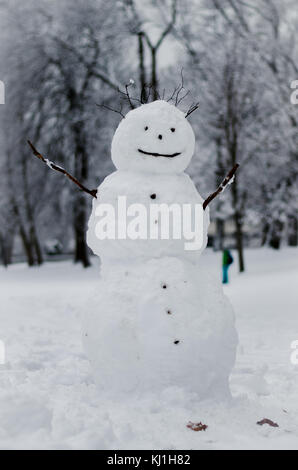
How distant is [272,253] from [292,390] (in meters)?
14.4

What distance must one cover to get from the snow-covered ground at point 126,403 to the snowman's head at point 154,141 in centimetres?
129

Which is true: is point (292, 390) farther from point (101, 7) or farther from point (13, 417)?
point (101, 7)

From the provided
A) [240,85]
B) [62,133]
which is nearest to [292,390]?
[240,85]

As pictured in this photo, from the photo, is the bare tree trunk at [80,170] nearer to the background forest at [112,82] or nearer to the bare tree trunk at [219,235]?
the background forest at [112,82]

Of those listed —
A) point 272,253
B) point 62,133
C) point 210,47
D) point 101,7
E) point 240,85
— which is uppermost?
point 101,7

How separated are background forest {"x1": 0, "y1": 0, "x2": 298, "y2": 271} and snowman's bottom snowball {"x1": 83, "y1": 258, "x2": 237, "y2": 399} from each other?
1206 centimetres

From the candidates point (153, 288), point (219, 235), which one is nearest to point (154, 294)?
point (153, 288)

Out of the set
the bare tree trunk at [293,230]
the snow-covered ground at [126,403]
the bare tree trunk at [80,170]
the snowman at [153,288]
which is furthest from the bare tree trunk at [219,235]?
the snowman at [153,288]

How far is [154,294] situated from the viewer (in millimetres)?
3719

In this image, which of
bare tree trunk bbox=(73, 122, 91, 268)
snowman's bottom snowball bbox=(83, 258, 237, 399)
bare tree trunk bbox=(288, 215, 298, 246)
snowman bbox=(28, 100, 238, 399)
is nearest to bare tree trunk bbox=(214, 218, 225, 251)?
bare tree trunk bbox=(288, 215, 298, 246)

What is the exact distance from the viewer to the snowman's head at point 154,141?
13.1 feet

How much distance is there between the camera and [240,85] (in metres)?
14.9

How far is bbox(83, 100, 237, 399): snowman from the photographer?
3654mm
